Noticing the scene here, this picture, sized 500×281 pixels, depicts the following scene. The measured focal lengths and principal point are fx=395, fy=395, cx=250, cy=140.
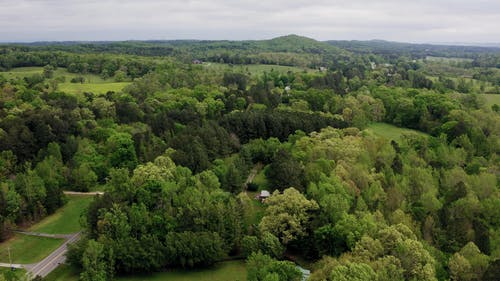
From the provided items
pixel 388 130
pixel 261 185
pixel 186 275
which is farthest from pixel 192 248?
pixel 388 130

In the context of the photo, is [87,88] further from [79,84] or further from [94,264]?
[94,264]

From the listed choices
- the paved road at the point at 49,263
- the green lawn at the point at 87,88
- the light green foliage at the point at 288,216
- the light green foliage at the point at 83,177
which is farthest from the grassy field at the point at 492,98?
the paved road at the point at 49,263

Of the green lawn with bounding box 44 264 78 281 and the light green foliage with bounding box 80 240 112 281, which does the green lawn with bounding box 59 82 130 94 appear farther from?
the light green foliage with bounding box 80 240 112 281

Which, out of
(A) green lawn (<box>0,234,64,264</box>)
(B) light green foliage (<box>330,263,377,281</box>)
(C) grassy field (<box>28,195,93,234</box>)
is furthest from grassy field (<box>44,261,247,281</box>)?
(B) light green foliage (<box>330,263,377,281</box>)

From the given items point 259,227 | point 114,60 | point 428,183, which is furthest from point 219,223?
point 114,60

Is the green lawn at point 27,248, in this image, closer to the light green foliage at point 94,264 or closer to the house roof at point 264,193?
the light green foliage at point 94,264

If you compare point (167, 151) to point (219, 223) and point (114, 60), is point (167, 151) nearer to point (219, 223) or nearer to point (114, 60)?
point (219, 223)
